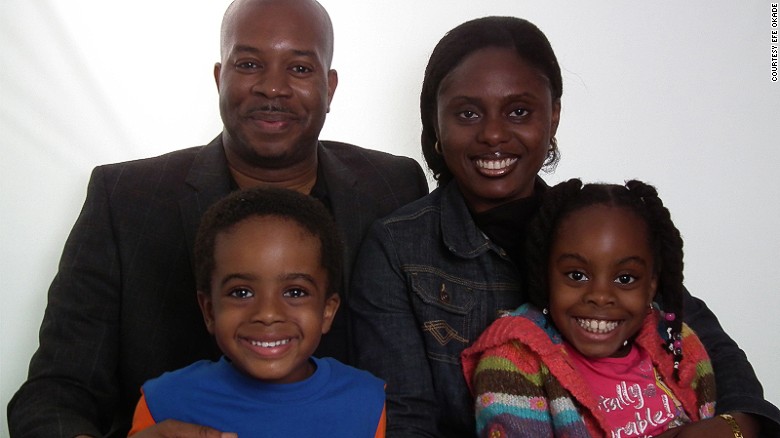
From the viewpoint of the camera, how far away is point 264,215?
5.58 ft

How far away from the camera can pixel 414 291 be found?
79.1 inches

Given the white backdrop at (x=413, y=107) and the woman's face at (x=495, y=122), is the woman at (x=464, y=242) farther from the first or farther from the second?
the white backdrop at (x=413, y=107)

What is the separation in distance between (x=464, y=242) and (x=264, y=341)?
2.07 ft

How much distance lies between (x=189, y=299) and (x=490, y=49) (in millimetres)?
1027

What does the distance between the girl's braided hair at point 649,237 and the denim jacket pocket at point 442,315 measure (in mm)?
185

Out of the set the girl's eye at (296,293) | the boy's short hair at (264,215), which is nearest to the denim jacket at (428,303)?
the boy's short hair at (264,215)

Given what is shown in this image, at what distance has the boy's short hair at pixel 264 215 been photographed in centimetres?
172

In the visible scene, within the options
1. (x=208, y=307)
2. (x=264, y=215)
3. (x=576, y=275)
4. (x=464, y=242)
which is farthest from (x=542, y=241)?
(x=208, y=307)

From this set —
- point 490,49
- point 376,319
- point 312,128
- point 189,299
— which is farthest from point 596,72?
point 189,299

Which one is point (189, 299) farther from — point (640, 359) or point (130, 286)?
point (640, 359)

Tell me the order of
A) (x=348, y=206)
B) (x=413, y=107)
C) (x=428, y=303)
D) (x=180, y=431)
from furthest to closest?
1. (x=413, y=107)
2. (x=348, y=206)
3. (x=428, y=303)
4. (x=180, y=431)

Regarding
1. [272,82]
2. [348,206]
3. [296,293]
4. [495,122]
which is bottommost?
[296,293]

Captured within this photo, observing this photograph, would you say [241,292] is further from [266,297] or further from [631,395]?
[631,395]

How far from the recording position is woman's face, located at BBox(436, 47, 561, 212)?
2010mm
